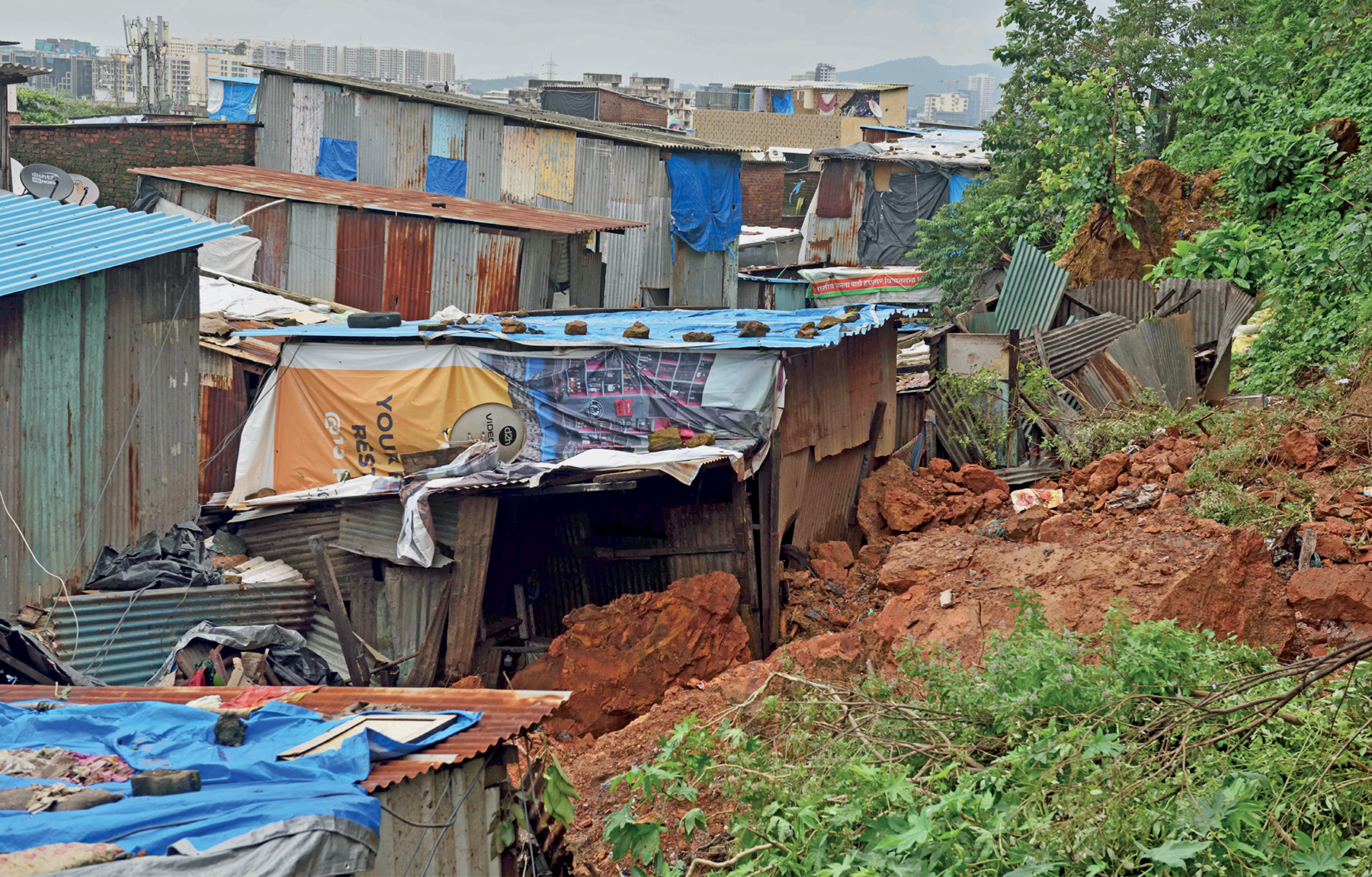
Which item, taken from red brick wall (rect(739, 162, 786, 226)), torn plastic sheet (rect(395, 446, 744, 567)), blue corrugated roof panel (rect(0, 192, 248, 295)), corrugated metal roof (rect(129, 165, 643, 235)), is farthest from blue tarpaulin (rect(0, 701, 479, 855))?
red brick wall (rect(739, 162, 786, 226))

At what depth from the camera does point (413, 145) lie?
21359mm

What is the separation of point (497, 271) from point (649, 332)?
7460 mm

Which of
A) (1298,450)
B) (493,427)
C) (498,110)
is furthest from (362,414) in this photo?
(498,110)

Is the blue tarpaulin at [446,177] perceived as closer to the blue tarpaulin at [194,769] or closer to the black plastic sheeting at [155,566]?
the black plastic sheeting at [155,566]

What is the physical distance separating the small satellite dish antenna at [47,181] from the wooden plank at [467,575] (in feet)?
32.0

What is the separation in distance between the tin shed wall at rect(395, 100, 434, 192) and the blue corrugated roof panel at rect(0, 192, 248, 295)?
37.1ft

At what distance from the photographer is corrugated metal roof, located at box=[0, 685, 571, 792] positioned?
186 inches

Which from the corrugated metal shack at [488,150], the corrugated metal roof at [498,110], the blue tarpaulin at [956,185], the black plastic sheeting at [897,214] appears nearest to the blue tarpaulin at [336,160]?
the corrugated metal shack at [488,150]

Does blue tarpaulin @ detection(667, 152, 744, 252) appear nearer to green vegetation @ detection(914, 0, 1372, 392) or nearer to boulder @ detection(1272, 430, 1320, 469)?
green vegetation @ detection(914, 0, 1372, 392)

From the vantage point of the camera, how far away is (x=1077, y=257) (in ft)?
55.3

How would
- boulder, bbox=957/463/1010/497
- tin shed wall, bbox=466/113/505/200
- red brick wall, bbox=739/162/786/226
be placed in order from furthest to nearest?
red brick wall, bbox=739/162/786/226 → tin shed wall, bbox=466/113/505/200 → boulder, bbox=957/463/1010/497

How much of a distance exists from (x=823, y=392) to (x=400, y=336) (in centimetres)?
431

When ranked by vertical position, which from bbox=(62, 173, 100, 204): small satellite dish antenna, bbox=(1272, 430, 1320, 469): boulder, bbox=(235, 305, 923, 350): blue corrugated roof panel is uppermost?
bbox=(62, 173, 100, 204): small satellite dish antenna

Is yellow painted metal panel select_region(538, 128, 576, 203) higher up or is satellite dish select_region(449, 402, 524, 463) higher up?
yellow painted metal panel select_region(538, 128, 576, 203)
